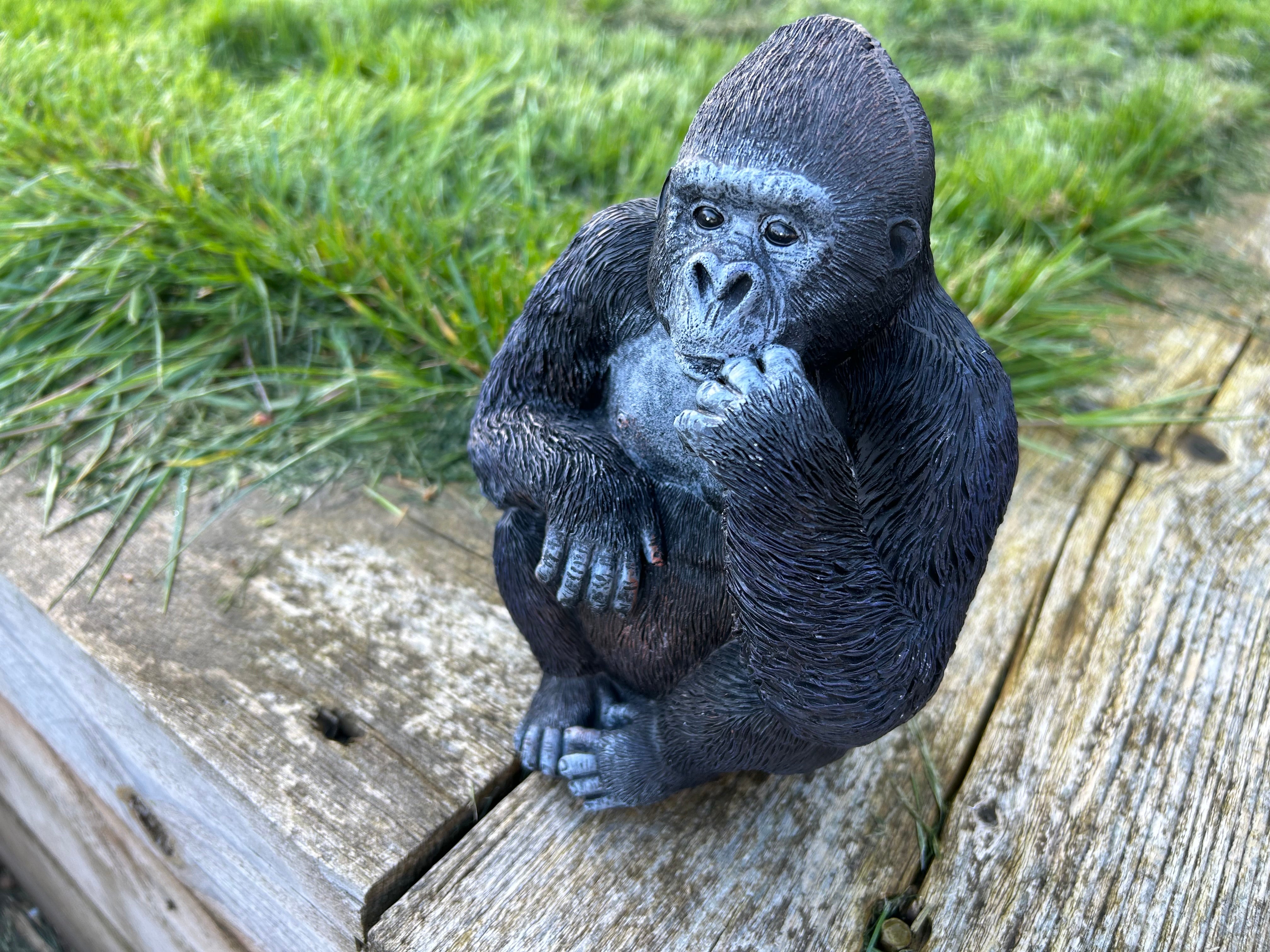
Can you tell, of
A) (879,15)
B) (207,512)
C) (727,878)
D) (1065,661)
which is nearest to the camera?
(727,878)

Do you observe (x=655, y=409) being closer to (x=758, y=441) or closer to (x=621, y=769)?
(x=758, y=441)

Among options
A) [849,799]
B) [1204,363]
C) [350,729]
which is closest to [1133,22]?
[1204,363]

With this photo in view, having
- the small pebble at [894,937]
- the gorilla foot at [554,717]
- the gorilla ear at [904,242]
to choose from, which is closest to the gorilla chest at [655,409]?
the gorilla ear at [904,242]

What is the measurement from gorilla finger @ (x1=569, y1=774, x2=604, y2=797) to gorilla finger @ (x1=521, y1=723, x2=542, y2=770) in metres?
0.07

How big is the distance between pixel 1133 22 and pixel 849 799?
386 cm

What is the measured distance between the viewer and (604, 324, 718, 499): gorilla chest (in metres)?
1.14

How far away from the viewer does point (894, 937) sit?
1266 millimetres

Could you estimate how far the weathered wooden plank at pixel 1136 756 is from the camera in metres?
1.31

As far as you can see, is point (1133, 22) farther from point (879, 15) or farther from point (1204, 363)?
point (1204, 363)

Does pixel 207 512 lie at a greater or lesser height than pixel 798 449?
lesser

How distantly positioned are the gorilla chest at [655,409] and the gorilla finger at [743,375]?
128mm

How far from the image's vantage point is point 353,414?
2053mm

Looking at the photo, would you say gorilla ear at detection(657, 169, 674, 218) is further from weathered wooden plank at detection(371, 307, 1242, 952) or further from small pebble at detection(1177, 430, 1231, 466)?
small pebble at detection(1177, 430, 1231, 466)

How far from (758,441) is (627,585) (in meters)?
0.29
